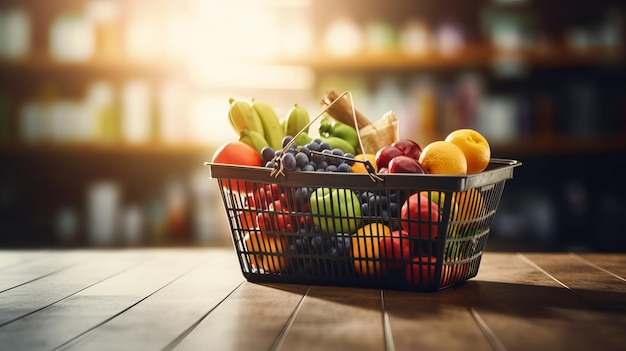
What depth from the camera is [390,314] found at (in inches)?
33.7

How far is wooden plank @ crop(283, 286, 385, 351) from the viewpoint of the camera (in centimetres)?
72

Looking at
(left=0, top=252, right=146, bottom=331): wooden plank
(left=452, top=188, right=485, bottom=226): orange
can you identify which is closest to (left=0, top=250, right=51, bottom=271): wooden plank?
(left=0, top=252, right=146, bottom=331): wooden plank

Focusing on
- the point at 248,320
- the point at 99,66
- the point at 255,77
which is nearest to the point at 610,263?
the point at 248,320

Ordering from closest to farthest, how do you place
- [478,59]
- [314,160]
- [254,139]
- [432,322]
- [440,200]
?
[432,322] < [440,200] < [314,160] < [254,139] < [478,59]

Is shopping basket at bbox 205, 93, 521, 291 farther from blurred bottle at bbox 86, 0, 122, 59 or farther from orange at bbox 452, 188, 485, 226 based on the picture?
blurred bottle at bbox 86, 0, 122, 59

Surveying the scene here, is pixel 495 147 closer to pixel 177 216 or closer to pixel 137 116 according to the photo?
pixel 177 216

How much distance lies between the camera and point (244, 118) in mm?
1263

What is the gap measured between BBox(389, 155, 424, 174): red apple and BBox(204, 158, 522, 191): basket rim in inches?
2.0

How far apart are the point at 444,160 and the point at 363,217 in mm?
140

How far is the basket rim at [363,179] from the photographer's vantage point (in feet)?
3.06

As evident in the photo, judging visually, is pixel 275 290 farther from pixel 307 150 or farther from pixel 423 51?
pixel 423 51

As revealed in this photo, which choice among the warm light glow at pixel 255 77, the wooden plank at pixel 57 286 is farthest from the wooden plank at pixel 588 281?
the warm light glow at pixel 255 77

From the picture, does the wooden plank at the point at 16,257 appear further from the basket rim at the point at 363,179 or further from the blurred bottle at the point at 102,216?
the blurred bottle at the point at 102,216

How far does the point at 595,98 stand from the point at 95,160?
1.87 meters
